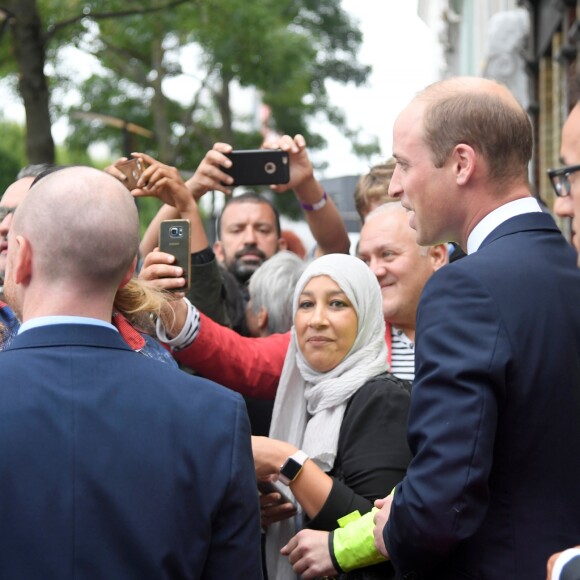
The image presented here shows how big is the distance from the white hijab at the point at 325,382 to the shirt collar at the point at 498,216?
102cm

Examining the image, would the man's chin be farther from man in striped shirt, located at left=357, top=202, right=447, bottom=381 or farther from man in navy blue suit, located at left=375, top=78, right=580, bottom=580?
man in navy blue suit, located at left=375, top=78, right=580, bottom=580

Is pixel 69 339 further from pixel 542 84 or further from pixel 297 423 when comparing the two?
pixel 542 84

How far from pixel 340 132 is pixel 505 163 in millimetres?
30412

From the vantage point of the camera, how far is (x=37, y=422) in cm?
235

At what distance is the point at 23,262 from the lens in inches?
97.1

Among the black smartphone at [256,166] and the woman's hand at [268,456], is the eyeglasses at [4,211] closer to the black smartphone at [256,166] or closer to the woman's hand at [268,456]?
the black smartphone at [256,166]

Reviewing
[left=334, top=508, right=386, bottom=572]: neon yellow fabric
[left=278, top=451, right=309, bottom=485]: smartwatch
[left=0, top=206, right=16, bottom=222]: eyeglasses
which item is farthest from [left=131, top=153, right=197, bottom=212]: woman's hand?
[left=334, top=508, right=386, bottom=572]: neon yellow fabric

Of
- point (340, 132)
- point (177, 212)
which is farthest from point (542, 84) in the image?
point (340, 132)

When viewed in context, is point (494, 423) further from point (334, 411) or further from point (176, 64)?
point (176, 64)

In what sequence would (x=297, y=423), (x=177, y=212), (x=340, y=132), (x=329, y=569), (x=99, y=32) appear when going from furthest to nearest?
1. (x=340, y=132)
2. (x=99, y=32)
3. (x=177, y=212)
4. (x=297, y=423)
5. (x=329, y=569)

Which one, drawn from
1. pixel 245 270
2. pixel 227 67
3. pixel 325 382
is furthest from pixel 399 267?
pixel 227 67

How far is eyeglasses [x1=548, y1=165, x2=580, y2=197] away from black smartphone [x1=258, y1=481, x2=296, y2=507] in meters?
1.46

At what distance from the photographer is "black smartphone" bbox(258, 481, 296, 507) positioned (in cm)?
373

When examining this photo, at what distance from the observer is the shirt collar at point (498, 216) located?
2988 mm
